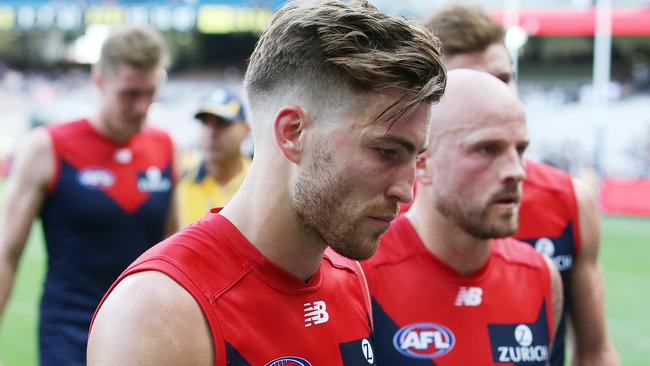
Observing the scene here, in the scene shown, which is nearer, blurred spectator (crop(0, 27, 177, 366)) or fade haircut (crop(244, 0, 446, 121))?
fade haircut (crop(244, 0, 446, 121))

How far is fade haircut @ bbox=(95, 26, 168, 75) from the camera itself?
4.93 meters

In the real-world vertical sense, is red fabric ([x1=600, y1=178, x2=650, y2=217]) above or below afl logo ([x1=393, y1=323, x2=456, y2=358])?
below

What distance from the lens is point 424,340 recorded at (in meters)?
2.89

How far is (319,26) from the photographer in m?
2.09

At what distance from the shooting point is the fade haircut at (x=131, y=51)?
493cm

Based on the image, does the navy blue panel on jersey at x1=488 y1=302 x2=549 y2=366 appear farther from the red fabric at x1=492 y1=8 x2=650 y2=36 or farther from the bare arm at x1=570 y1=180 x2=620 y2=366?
the red fabric at x1=492 y1=8 x2=650 y2=36

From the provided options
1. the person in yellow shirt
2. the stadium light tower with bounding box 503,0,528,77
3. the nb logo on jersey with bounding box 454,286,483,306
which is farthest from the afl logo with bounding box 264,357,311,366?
the stadium light tower with bounding box 503,0,528,77

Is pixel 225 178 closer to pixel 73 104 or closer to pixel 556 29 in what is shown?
pixel 556 29

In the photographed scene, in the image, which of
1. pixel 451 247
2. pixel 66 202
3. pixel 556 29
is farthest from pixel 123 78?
pixel 556 29

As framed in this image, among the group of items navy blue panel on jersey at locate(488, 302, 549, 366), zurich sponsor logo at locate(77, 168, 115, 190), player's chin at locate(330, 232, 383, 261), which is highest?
player's chin at locate(330, 232, 383, 261)

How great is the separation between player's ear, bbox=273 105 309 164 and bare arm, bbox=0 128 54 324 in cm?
276

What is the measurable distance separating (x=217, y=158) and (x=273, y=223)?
4.01 m

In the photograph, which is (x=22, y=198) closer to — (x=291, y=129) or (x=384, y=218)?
(x=291, y=129)

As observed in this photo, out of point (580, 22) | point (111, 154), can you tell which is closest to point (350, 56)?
point (111, 154)
